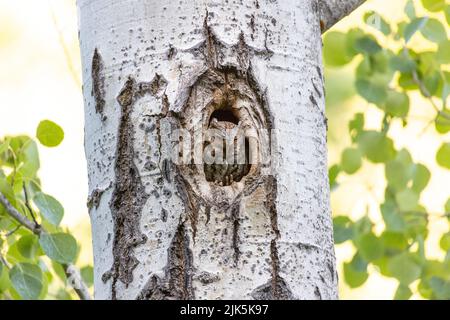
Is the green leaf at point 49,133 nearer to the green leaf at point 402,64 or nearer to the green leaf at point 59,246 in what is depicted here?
the green leaf at point 59,246

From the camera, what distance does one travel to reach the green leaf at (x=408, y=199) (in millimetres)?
1767

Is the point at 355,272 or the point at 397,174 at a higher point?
the point at 397,174

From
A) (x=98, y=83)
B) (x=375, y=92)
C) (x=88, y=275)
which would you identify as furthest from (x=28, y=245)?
(x=375, y=92)

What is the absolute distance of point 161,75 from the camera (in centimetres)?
91

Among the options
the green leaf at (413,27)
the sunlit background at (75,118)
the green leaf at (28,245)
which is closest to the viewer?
the green leaf at (28,245)

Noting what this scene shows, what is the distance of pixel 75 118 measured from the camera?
139 inches

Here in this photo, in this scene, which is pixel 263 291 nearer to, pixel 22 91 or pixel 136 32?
pixel 136 32

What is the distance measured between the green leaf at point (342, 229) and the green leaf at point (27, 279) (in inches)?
26.8

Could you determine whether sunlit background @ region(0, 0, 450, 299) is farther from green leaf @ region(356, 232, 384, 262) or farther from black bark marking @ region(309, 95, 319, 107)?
black bark marking @ region(309, 95, 319, 107)

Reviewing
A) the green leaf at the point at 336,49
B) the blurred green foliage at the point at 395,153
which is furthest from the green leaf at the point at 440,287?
the green leaf at the point at 336,49

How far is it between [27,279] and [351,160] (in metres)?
0.78

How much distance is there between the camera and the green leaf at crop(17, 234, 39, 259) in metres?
1.35

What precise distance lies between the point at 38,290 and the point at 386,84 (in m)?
0.76

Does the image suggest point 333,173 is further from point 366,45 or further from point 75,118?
point 75,118
